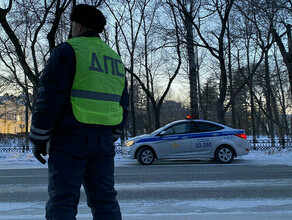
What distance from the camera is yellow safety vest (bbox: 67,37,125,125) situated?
83.0 inches

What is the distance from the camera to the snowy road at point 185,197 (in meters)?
4.05

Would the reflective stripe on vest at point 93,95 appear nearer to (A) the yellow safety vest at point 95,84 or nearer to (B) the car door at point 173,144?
(A) the yellow safety vest at point 95,84

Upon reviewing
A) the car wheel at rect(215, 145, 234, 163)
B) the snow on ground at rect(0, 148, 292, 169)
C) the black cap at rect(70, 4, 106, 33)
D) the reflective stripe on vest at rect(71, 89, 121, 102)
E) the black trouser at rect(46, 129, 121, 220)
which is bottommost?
the snow on ground at rect(0, 148, 292, 169)

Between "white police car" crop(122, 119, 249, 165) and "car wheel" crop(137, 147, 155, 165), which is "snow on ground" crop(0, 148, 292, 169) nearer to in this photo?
"white police car" crop(122, 119, 249, 165)

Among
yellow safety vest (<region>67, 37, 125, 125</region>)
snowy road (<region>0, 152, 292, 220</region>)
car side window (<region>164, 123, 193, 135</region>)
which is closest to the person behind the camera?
yellow safety vest (<region>67, 37, 125, 125</region>)

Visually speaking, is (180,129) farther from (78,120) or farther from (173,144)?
(78,120)

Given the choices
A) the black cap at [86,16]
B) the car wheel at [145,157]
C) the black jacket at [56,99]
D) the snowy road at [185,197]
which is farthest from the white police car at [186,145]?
the black jacket at [56,99]

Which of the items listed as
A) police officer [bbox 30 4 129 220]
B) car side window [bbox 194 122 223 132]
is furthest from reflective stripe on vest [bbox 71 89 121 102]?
car side window [bbox 194 122 223 132]

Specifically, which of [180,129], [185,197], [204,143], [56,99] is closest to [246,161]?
[204,143]

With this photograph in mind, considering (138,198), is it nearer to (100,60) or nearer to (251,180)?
(251,180)

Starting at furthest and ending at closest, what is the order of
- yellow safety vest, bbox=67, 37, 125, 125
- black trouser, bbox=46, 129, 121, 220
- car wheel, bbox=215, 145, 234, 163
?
car wheel, bbox=215, 145, 234, 163 → yellow safety vest, bbox=67, 37, 125, 125 → black trouser, bbox=46, 129, 121, 220

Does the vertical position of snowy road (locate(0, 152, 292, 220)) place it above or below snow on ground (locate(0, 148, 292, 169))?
below

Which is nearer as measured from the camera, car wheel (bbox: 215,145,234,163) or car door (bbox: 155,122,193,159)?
car wheel (bbox: 215,145,234,163)

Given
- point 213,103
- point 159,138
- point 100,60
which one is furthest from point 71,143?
point 213,103
